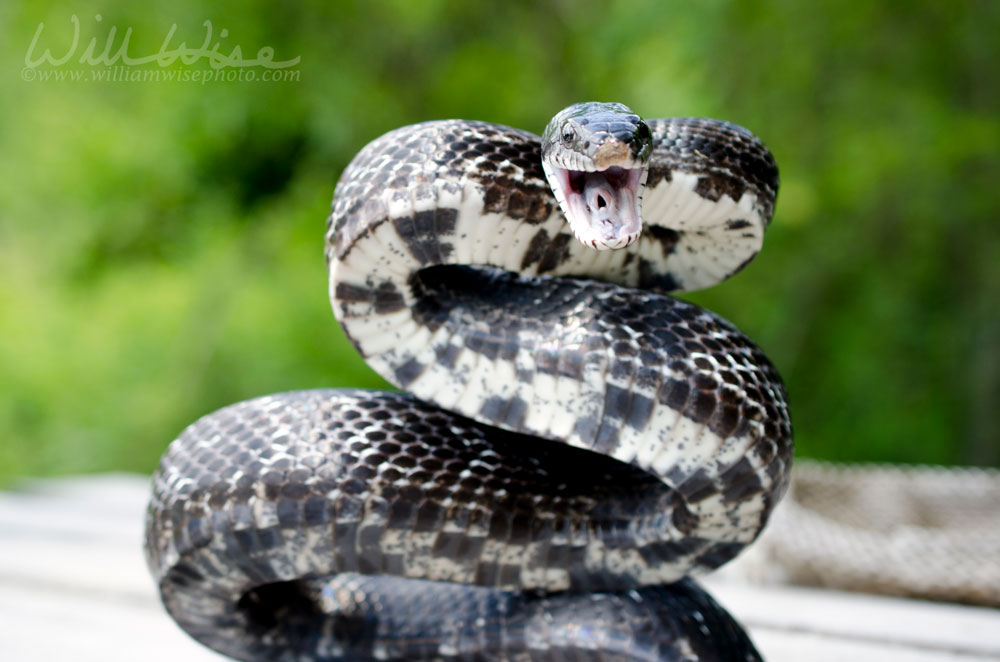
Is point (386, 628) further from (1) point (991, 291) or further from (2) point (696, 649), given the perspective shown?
(1) point (991, 291)

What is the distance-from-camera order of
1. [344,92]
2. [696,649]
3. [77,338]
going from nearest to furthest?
Answer: [696,649] < [344,92] < [77,338]

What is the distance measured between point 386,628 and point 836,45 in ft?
12.3

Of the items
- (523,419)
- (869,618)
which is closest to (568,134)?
(523,419)

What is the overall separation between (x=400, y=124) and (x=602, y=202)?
265cm

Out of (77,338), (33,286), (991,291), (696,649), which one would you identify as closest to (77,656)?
(696,649)

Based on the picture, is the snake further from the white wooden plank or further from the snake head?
the white wooden plank

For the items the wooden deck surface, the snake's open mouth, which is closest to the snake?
the snake's open mouth

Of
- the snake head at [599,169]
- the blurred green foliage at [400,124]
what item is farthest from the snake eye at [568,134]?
the blurred green foliage at [400,124]

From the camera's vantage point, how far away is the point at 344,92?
3201mm

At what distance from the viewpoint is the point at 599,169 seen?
0.74 metres
